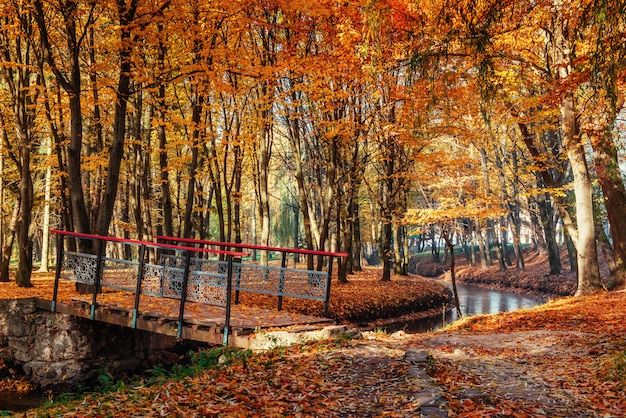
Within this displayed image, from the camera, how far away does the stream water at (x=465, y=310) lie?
9616mm

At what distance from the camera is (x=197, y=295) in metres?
8.66

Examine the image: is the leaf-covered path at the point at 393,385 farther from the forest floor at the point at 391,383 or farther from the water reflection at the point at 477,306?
the water reflection at the point at 477,306

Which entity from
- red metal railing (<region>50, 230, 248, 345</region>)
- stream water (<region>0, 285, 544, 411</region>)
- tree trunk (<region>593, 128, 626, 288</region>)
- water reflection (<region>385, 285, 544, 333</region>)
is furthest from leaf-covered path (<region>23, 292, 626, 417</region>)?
water reflection (<region>385, 285, 544, 333</region>)

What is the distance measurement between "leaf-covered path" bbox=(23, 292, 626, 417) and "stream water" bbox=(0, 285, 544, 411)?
4300 millimetres

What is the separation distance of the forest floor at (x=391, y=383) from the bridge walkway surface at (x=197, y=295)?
0.57 m

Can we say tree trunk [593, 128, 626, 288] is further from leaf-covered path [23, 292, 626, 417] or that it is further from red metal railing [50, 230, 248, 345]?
red metal railing [50, 230, 248, 345]

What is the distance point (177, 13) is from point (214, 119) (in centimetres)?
1106

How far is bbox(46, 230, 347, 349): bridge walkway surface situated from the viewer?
815 centimetres

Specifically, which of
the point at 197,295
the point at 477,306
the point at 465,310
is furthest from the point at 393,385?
the point at 477,306

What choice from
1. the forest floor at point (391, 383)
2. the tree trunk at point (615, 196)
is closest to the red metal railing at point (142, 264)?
the forest floor at point (391, 383)

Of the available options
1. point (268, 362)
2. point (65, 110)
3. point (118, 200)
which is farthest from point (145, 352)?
point (118, 200)

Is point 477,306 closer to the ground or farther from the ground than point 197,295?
closer to the ground

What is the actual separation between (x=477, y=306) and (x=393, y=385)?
61.6ft

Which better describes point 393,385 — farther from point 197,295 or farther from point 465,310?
point 465,310
